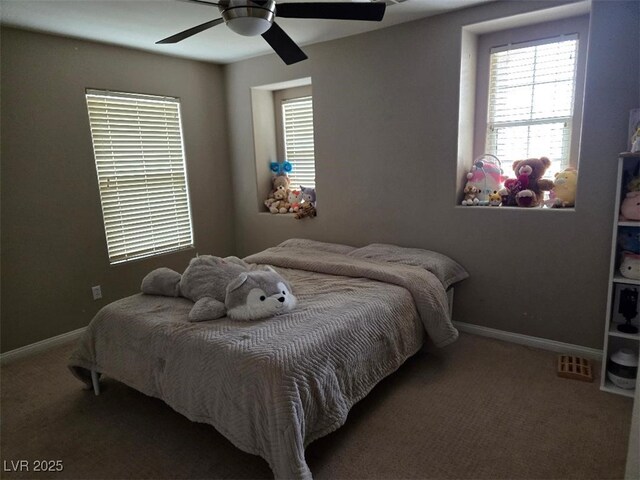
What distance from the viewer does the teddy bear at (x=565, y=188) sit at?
262 centimetres

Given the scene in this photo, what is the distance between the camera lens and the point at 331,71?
11.2 feet

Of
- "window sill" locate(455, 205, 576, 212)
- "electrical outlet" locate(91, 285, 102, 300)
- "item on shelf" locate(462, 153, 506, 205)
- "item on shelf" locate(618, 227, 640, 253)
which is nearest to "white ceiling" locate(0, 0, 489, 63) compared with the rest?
"item on shelf" locate(462, 153, 506, 205)

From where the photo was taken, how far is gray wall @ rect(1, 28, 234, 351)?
2.83 meters

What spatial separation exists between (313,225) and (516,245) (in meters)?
1.80

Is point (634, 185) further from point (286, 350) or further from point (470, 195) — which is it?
point (286, 350)

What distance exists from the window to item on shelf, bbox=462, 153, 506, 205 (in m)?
1.59

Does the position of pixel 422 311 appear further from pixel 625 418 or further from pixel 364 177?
pixel 364 177

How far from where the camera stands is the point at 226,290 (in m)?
2.21

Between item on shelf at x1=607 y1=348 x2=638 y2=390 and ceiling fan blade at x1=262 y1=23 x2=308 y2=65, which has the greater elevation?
ceiling fan blade at x1=262 y1=23 x2=308 y2=65

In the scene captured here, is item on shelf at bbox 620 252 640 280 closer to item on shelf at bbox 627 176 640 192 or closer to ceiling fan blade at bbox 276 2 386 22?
item on shelf at bbox 627 176 640 192

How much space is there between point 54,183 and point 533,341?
3.76 m

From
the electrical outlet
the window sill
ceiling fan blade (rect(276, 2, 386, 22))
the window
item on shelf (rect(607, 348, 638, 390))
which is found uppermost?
ceiling fan blade (rect(276, 2, 386, 22))

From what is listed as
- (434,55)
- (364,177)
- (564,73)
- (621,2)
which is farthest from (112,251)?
(621,2)

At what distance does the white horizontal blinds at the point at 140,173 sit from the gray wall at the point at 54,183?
10cm
